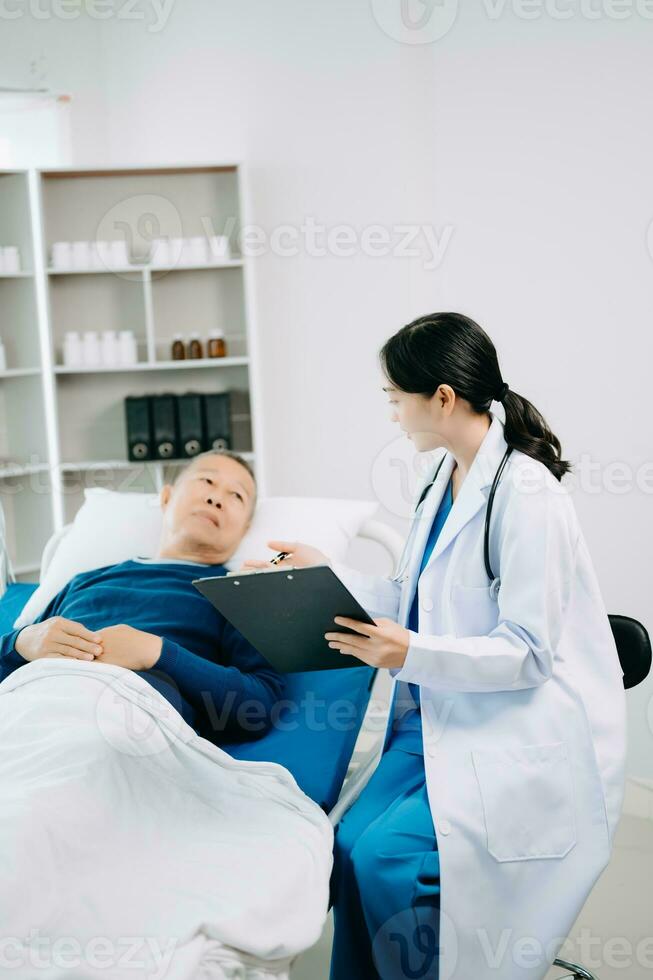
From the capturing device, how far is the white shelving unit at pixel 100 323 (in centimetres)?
366

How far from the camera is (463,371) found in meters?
1.56

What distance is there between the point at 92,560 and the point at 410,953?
1262 millimetres

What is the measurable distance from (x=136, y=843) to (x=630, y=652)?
3.14ft

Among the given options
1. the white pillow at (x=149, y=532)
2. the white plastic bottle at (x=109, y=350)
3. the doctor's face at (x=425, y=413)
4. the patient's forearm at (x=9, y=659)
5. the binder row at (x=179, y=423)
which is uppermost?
the white plastic bottle at (x=109, y=350)

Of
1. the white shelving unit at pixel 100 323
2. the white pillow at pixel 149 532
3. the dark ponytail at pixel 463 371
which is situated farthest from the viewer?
the white shelving unit at pixel 100 323

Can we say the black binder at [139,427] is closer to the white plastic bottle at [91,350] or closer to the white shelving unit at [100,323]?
the white shelving unit at [100,323]

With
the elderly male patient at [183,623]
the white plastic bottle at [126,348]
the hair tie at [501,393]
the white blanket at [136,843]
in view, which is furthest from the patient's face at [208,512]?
the white plastic bottle at [126,348]

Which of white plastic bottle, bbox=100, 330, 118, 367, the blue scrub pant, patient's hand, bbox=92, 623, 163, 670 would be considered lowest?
the blue scrub pant

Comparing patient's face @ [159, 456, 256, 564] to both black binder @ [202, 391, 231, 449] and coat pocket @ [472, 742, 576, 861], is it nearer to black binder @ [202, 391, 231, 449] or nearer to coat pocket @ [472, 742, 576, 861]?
coat pocket @ [472, 742, 576, 861]

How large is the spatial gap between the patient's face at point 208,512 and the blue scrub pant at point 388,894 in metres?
0.79

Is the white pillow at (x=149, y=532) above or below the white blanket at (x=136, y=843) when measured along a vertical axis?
above

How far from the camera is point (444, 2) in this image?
10.2ft

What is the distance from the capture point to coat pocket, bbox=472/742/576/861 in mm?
1446

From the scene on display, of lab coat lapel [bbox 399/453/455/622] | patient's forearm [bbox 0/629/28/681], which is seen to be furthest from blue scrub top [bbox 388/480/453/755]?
patient's forearm [bbox 0/629/28/681]
